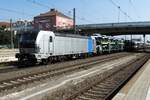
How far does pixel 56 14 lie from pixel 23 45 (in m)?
126

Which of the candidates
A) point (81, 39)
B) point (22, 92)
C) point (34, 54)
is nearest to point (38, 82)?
point (22, 92)

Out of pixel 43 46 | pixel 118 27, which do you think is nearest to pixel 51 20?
pixel 118 27

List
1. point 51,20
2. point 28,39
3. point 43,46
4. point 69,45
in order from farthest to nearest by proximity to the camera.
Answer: point 51,20 → point 69,45 → point 43,46 → point 28,39

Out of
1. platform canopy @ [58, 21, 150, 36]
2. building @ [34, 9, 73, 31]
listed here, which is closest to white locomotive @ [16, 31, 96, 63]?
platform canopy @ [58, 21, 150, 36]

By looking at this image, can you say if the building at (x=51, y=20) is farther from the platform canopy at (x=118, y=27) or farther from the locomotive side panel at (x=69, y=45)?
the locomotive side panel at (x=69, y=45)

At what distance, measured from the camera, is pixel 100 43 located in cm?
4938

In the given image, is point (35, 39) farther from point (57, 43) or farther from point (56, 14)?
point (56, 14)

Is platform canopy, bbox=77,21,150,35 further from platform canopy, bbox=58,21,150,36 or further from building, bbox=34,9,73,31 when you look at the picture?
building, bbox=34,9,73,31

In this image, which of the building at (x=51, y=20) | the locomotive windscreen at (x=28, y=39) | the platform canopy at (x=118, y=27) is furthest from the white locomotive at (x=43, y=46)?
the building at (x=51, y=20)

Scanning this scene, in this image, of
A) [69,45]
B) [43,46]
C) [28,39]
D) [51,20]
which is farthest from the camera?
[51,20]

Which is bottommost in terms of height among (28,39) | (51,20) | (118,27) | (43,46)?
(43,46)

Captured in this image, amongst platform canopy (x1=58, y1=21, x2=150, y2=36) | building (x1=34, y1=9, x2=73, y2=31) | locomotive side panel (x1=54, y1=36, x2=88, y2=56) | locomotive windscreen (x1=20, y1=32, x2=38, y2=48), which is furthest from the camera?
building (x1=34, y1=9, x2=73, y2=31)

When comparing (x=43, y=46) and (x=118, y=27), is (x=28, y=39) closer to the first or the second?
(x=43, y=46)

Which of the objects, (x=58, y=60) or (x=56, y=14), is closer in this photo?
(x=58, y=60)
